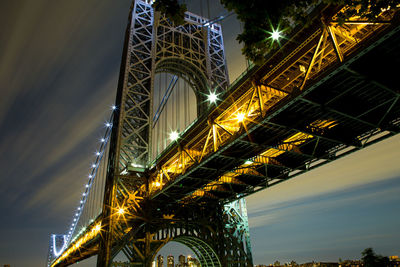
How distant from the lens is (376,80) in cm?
985

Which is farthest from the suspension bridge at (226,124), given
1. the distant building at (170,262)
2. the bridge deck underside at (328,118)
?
the distant building at (170,262)

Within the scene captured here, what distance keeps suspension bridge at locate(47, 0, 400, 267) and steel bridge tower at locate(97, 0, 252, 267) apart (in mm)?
93

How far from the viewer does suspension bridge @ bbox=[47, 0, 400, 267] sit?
10023 mm

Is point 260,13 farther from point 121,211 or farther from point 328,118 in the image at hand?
point 121,211

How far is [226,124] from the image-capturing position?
1503cm

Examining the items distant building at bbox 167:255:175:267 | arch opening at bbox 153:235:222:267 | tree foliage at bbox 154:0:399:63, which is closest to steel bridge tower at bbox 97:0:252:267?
arch opening at bbox 153:235:222:267

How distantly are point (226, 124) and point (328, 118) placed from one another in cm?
503

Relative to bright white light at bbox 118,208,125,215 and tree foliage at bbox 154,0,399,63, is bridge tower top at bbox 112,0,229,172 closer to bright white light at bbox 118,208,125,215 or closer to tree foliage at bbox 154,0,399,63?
bright white light at bbox 118,208,125,215

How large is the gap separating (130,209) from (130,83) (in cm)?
1153

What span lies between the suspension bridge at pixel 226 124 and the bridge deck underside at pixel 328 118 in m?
0.05

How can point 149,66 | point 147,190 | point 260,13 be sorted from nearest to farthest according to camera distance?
point 260,13 < point 147,190 < point 149,66

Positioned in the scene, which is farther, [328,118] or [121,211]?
[121,211]

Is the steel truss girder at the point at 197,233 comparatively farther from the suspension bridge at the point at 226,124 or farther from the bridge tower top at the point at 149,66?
the bridge tower top at the point at 149,66

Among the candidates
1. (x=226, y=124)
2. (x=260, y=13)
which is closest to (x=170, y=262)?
(x=226, y=124)
